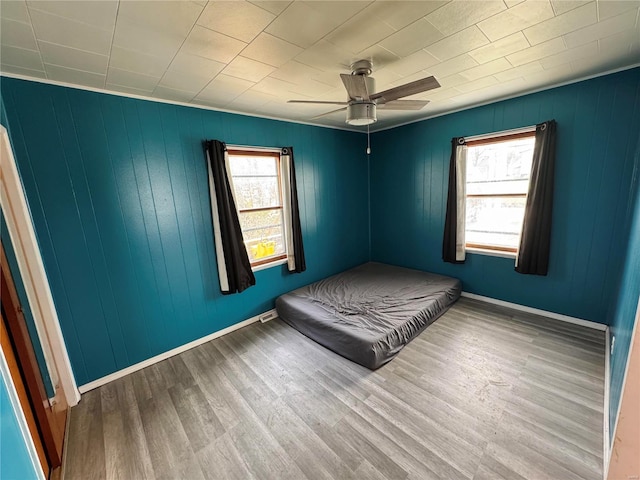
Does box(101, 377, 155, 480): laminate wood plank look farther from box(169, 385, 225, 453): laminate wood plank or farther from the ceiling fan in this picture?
the ceiling fan

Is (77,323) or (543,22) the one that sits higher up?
(543,22)

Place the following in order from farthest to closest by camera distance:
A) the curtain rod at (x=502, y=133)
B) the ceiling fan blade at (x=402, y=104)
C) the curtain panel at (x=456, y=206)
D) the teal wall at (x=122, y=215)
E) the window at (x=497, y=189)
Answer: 1. the curtain panel at (x=456, y=206)
2. the window at (x=497, y=189)
3. the curtain rod at (x=502, y=133)
4. the ceiling fan blade at (x=402, y=104)
5. the teal wall at (x=122, y=215)

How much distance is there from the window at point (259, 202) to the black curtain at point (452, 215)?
2257 mm

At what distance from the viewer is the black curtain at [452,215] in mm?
3398

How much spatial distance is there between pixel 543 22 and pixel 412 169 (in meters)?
2.42

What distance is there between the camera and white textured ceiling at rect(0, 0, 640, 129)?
1.32 meters

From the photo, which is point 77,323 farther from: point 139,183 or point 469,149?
point 469,149

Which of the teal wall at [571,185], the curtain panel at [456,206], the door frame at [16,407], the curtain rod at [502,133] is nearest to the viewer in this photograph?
the door frame at [16,407]

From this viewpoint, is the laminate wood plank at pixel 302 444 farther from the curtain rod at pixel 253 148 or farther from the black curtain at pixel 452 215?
the black curtain at pixel 452 215

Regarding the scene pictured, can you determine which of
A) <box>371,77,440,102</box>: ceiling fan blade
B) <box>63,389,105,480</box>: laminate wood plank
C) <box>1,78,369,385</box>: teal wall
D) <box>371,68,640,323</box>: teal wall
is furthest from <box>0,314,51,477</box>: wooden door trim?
<box>371,68,640,323</box>: teal wall

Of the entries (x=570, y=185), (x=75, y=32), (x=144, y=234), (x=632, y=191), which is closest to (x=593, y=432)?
(x=632, y=191)

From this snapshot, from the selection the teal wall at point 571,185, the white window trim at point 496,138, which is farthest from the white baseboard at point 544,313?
the white window trim at point 496,138

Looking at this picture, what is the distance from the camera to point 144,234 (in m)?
2.43

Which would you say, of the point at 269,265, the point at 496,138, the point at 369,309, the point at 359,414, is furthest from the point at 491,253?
the point at 269,265
